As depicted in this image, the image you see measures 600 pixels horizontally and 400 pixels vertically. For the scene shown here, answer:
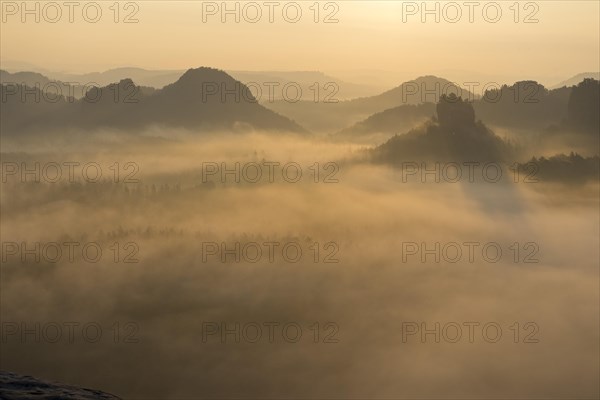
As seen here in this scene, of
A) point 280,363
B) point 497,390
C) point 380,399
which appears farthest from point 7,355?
point 497,390

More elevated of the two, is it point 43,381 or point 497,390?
point 43,381

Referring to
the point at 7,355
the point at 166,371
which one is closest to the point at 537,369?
the point at 166,371

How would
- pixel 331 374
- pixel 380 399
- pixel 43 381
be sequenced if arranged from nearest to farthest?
pixel 43 381
pixel 380 399
pixel 331 374

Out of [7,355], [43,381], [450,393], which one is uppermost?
[43,381]

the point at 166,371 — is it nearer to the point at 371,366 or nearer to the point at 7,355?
the point at 7,355

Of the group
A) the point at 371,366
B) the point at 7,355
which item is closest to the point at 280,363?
the point at 371,366

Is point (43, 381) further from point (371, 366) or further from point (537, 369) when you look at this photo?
point (537, 369)

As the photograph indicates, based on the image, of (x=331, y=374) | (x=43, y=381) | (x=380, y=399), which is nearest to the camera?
(x=43, y=381)

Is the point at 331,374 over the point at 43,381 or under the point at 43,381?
under

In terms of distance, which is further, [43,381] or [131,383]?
[131,383]
